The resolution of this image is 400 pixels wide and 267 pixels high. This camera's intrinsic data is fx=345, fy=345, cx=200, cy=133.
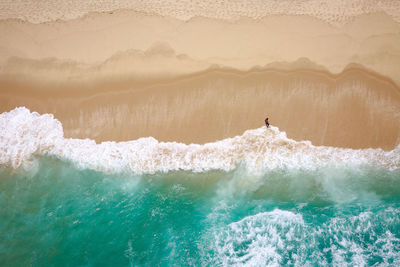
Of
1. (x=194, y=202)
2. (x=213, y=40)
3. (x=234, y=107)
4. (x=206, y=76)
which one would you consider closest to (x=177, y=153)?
(x=194, y=202)

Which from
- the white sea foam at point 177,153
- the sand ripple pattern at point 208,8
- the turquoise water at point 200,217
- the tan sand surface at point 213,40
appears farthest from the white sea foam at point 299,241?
the sand ripple pattern at point 208,8

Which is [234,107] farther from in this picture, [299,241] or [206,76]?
[299,241]

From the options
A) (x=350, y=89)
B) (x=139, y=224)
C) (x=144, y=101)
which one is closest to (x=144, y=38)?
(x=144, y=101)

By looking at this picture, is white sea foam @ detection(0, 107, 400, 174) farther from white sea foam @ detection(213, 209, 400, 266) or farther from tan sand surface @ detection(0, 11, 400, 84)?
tan sand surface @ detection(0, 11, 400, 84)

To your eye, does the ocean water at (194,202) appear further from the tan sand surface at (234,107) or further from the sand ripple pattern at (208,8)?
the sand ripple pattern at (208,8)

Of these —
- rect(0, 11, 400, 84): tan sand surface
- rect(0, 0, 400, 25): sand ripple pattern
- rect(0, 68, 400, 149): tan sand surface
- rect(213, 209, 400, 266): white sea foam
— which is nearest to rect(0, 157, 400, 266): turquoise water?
rect(213, 209, 400, 266): white sea foam
